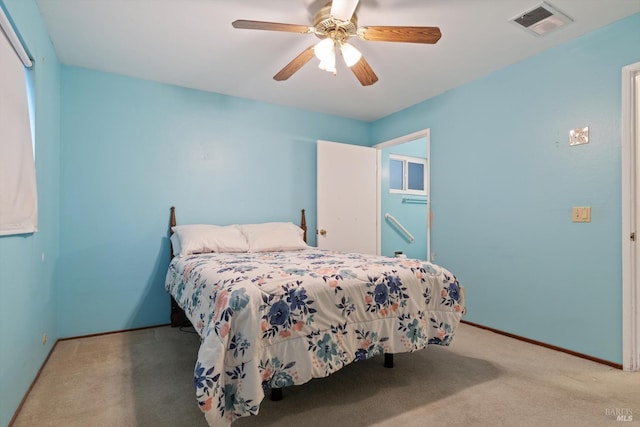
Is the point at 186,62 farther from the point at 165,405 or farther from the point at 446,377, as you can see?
the point at 446,377

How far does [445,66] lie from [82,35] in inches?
115

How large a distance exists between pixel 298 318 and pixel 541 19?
2.51 metres

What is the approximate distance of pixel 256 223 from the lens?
3.68 meters

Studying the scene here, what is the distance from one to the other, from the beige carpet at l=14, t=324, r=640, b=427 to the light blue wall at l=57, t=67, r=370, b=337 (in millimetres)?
605

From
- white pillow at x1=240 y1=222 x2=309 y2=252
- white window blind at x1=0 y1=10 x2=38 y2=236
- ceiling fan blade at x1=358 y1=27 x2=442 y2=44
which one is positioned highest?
ceiling fan blade at x1=358 y1=27 x2=442 y2=44

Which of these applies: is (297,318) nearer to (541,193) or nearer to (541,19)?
(541,193)

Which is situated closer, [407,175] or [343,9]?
[343,9]

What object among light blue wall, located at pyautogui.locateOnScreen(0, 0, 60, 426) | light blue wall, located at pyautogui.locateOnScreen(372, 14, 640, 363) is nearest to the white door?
light blue wall, located at pyautogui.locateOnScreen(372, 14, 640, 363)

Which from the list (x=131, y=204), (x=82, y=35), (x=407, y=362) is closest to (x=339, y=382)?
(x=407, y=362)

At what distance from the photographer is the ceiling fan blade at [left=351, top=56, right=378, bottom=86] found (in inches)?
91.1

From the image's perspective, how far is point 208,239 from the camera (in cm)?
293

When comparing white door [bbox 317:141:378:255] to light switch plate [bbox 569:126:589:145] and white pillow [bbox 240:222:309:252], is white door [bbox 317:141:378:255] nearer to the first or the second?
white pillow [bbox 240:222:309:252]

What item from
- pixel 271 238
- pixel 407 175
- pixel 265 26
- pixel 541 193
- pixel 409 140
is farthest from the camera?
pixel 407 175

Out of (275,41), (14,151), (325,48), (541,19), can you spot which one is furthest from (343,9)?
(14,151)
